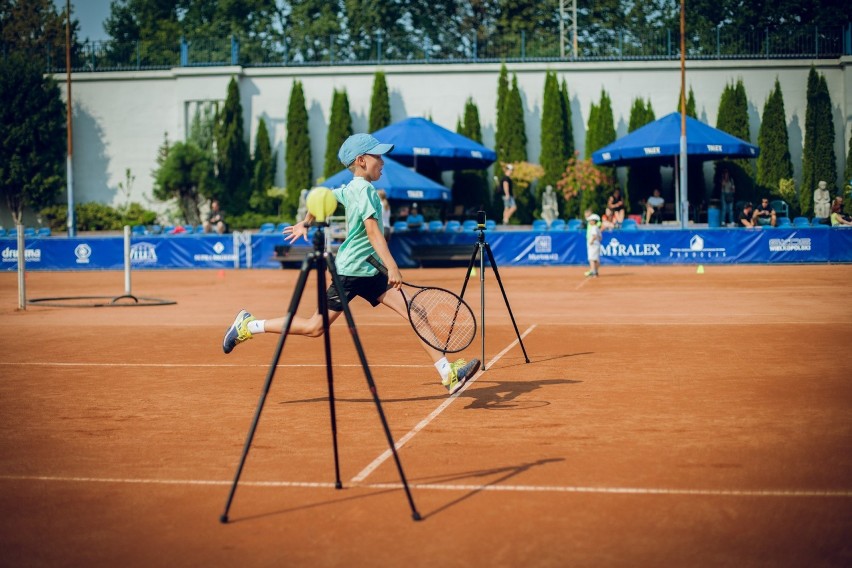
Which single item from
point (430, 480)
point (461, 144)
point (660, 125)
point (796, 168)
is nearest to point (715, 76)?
point (796, 168)

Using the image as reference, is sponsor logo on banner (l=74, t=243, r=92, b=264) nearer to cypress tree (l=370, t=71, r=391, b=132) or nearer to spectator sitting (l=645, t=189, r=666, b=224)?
cypress tree (l=370, t=71, r=391, b=132)

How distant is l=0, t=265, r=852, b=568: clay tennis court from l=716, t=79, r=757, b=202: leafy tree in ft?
84.6

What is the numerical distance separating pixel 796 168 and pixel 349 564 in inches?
1490

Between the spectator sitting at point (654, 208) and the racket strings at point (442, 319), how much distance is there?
2730 cm

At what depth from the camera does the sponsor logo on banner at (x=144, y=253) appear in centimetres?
3128

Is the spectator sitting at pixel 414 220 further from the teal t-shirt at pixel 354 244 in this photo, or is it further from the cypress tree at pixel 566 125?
the teal t-shirt at pixel 354 244

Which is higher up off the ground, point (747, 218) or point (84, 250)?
point (747, 218)

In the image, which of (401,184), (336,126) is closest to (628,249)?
(401,184)

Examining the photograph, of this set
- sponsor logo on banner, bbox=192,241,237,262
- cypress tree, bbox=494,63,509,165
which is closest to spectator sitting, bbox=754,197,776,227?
cypress tree, bbox=494,63,509,165

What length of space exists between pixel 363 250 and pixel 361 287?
286 mm

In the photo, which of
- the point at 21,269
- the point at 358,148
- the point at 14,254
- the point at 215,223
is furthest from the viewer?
the point at 215,223

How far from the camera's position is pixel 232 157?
40.7 m

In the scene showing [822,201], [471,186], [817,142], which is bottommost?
[822,201]

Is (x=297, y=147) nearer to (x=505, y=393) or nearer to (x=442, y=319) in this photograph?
(x=505, y=393)
